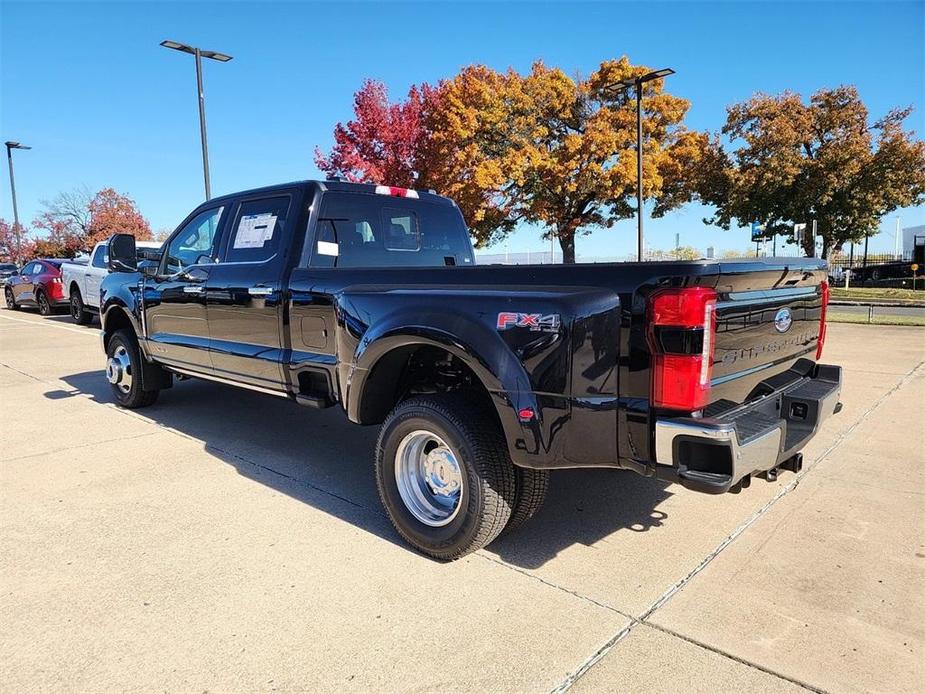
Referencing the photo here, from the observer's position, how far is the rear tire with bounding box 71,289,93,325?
14711 mm

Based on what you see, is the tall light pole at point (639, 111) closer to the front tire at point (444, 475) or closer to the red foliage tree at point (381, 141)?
the red foliage tree at point (381, 141)

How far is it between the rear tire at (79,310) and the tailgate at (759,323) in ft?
49.7

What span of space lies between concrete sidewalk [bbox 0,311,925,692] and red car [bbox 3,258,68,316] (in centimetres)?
1353

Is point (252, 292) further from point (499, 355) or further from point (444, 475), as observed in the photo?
point (499, 355)

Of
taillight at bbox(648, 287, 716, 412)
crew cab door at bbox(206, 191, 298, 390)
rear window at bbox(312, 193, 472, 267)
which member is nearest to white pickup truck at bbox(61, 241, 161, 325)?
crew cab door at bbox(206, 191, 298, 390)

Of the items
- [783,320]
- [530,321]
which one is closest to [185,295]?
[530,321]

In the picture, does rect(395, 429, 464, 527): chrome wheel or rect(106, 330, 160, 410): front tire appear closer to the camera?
rect(395, 429, 464, 527): chrome wheel

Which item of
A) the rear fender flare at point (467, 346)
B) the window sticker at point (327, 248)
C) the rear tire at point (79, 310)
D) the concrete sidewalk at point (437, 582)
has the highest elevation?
the window sticker at point (327, 248)

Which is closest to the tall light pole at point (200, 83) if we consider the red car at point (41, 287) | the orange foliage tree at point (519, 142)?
the red car at point (41, 287)

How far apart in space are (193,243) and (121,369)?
1.90 m

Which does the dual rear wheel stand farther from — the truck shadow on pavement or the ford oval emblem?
the ford oval emblem

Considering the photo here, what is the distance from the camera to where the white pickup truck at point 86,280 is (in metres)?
13.8

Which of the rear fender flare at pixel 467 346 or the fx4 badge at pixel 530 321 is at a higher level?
the fx4 badge at pixel 530 321

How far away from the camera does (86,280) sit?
46.6 feet
